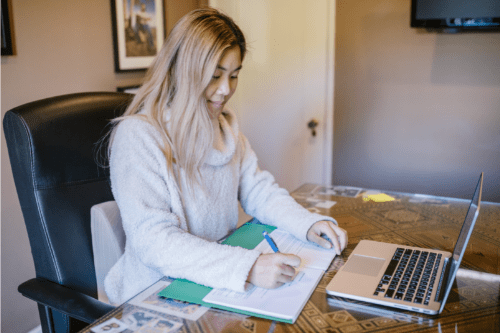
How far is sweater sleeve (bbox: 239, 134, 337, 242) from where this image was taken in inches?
49.7

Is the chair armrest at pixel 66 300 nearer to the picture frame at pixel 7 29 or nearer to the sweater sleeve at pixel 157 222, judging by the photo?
the sweater sleeve at pixel 157 222

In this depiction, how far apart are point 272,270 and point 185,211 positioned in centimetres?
41

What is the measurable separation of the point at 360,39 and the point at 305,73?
419 mm

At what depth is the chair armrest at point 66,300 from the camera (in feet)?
3.48

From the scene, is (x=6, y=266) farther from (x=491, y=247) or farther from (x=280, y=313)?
(x=491, y=247)

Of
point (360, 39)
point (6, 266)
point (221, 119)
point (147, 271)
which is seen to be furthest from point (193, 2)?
point (147, 271)

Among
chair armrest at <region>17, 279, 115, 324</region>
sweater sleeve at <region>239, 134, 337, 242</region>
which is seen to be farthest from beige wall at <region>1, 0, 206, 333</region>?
sweater sleeve at <region>239, 134, 337, 242</region>

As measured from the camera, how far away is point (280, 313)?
0.85m

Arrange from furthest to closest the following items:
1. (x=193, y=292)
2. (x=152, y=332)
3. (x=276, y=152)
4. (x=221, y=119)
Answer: (x=276, y=152) → (x=221, y=119) → (x=193, y=292) → (x=152, y=332)

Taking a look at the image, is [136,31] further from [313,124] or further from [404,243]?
[404,243]

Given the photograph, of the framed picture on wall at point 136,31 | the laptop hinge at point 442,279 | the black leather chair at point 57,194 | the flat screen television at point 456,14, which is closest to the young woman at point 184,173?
the black leather chair at point 57,194

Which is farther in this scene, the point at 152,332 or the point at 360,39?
the point at 360,39

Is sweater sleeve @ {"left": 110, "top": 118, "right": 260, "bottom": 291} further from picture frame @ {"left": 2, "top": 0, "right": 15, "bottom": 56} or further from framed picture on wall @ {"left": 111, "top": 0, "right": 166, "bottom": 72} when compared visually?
framed picture on wall @ {"left": 111, "top": 0, "right": 166, "bottom": 72}

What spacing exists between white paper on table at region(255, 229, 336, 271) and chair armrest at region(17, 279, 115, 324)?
42cm
